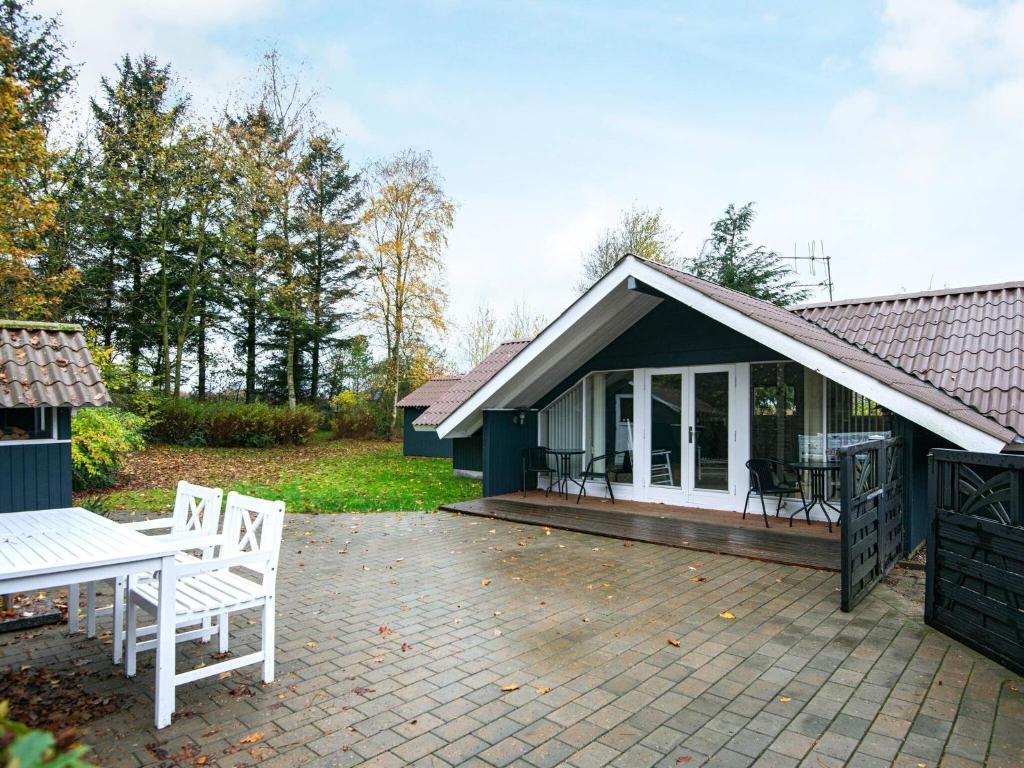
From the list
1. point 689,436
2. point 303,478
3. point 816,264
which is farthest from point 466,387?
point 816,264

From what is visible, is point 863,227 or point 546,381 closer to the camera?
point 546,381

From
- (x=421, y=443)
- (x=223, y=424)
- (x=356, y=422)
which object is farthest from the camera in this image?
(x=356, y=422)

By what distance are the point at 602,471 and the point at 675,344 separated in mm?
2450

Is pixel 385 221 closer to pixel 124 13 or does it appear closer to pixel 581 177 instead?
pixel 581 177

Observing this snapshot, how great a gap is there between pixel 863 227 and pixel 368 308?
60.4 feet

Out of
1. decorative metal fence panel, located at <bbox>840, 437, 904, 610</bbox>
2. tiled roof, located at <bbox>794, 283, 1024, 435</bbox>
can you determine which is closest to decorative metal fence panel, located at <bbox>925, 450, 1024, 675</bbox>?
decorative metal fence panel, located at <bbox>840, 437, 904, 610</bbox>

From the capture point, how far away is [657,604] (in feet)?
15.9

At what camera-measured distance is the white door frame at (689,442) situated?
27.3ft

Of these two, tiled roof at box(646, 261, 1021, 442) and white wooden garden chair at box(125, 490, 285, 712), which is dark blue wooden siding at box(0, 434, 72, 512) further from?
tiled roof at box(646, 261, 1021, 442)

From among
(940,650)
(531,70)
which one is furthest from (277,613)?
(531,70)

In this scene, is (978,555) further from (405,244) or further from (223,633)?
(405,244)

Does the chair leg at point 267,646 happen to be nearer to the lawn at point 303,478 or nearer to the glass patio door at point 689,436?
the lawn at point 303,478

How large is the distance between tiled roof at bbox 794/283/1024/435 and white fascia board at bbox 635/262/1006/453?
116 centimetres

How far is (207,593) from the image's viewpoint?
11.4 feet
